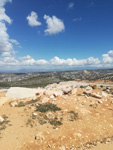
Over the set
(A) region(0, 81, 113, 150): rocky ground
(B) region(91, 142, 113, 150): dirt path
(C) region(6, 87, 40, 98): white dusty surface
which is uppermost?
(C) region(6, 87, 40, 98): white dusty surface

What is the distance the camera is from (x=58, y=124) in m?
9.91

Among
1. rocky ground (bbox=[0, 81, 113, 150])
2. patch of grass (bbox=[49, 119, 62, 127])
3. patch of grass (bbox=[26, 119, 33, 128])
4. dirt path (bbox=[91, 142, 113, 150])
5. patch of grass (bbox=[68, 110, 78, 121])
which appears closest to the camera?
dirt path (bbox=[91, 142, 113, 150])

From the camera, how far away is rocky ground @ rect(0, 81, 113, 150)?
763 cm

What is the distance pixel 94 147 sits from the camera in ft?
24.0

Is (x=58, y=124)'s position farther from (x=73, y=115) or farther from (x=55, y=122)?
(x=73, y=115)

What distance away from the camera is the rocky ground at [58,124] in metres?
7.63

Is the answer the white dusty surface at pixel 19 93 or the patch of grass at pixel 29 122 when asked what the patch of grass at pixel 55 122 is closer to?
the patch of grass at pixel 29 122

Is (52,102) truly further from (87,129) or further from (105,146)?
(105,146)

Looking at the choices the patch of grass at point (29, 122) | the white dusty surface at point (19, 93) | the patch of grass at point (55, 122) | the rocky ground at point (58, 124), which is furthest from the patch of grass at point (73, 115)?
the white dusty surface at point (19, 93)

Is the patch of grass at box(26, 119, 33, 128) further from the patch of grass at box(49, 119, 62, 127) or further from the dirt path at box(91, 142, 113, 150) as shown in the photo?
the dirt path at box(91, 142, 113, 150)

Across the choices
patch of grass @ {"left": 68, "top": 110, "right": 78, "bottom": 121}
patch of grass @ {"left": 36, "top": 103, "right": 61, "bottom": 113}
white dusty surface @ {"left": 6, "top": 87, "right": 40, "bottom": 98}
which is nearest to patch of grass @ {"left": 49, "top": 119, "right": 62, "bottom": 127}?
patch of grass @ {"left": 68, "top": 110, "right": 78, "bottom": 121}

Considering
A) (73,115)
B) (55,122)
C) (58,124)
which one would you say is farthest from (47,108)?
(58,124)

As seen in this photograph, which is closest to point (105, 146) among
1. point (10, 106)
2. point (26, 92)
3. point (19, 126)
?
point (19, 126)

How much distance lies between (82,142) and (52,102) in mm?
6850
